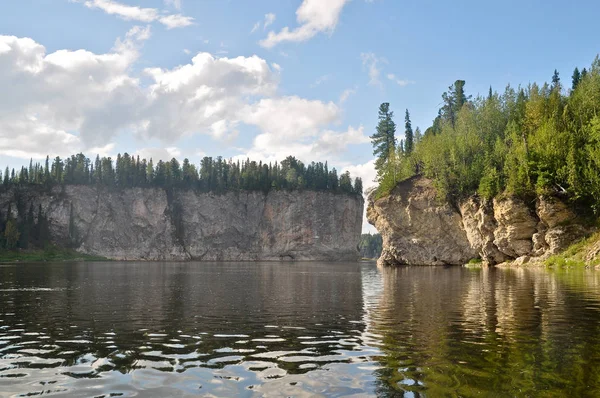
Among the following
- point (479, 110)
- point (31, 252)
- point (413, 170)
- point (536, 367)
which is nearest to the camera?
point (536, 367)

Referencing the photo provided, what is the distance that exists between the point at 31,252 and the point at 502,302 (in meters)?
185

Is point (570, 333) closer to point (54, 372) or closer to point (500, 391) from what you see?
point (500, 391)

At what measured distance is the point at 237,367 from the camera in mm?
14164

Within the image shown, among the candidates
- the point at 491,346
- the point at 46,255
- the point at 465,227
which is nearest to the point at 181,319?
the point at 491,346

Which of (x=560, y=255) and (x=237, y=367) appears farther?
(x=560, y=255)

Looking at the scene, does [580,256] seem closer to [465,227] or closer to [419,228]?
[465,227]

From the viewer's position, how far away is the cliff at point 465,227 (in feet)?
255

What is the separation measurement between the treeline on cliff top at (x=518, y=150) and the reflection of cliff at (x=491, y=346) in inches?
2115

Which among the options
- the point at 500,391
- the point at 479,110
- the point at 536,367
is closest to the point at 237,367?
the point at 500,391

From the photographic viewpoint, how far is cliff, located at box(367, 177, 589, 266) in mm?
77875

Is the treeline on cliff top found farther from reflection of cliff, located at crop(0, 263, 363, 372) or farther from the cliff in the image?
reflection of cliff, located at crop(0, 263, 363, 372)

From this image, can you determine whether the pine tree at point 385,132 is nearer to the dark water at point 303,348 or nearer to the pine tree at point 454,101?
the pine tree at point 454,101

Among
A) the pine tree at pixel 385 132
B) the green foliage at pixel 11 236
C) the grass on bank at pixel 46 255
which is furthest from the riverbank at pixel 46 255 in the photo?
the pine tree at pixel 385 132

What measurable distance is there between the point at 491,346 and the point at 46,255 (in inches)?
7422
